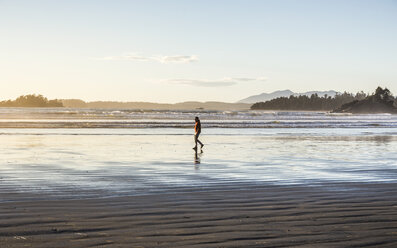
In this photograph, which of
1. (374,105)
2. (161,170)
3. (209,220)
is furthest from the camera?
(374,105)

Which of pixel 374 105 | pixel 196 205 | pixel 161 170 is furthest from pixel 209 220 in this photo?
pixel 374 105

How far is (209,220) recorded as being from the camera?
20.3 ft

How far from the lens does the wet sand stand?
16.8 ft

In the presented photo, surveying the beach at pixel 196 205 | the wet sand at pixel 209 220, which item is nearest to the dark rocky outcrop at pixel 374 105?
the beach at pixel 196 205

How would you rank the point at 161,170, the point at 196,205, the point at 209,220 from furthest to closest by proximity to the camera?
1. the point at 161,170
2. the point at 196,205
3. the point at 209,220

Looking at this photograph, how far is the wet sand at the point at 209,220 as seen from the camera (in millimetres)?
5113

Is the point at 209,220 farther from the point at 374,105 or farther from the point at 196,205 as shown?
the point at 374,105

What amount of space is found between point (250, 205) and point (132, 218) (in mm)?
2111

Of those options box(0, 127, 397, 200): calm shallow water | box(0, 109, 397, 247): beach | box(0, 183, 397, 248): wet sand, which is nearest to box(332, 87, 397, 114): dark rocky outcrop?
box(0, 127, 397, 200): calm shallow water

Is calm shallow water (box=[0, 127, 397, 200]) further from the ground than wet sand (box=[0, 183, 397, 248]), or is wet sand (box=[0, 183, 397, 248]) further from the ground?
wet sand (box=[0, 183, 397, 248])

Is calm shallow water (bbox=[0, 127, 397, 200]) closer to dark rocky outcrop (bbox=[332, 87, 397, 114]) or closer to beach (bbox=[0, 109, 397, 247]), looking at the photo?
beach (bbox=[0, 109, 397, 247])

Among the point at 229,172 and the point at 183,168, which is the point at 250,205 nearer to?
the point at 229,172

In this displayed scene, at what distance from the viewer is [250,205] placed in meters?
7.32

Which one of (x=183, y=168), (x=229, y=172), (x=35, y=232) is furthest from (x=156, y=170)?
(x=35, y=232)
